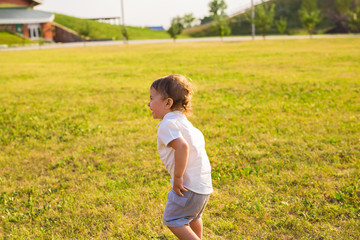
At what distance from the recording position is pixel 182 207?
9.05ft

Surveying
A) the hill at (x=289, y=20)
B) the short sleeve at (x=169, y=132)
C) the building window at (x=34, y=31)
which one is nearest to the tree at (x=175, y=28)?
the hill at (x=289, y=20)

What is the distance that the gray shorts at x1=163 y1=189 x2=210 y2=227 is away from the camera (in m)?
2.75

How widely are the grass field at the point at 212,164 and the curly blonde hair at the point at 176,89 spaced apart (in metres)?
1.64

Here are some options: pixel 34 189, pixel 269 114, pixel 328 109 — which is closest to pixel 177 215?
pixel 34 189

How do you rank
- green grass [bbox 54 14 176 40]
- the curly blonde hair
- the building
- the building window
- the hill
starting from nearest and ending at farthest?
the curly blonde hair < the building < the building window < the hill < green grass [bbox 54 14 176 40]

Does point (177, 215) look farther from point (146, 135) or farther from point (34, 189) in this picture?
point (146, 135)

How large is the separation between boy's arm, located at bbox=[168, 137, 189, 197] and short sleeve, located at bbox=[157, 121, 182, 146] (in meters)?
0.03

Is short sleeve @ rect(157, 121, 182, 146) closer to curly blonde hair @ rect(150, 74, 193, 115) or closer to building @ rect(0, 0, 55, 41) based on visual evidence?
curly blonde hair @ rect(150, 74, 193, 115)

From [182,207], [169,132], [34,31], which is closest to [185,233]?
[182,207]

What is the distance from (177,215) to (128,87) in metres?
10.4

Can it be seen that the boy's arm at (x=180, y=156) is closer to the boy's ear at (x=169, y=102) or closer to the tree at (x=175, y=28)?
the boy's ear at (x=169, y=102)

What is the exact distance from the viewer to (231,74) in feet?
50.1

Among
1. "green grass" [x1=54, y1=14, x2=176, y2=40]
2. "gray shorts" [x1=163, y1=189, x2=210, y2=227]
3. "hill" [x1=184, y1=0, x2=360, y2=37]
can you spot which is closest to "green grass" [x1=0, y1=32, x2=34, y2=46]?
"green grass" [x1=54, y1=14, x2=176, y2=40]

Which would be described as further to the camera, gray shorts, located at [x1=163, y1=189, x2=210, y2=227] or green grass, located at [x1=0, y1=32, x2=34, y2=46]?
green grass, located at [x1=0, y1=32, x2=34, y2=46]
